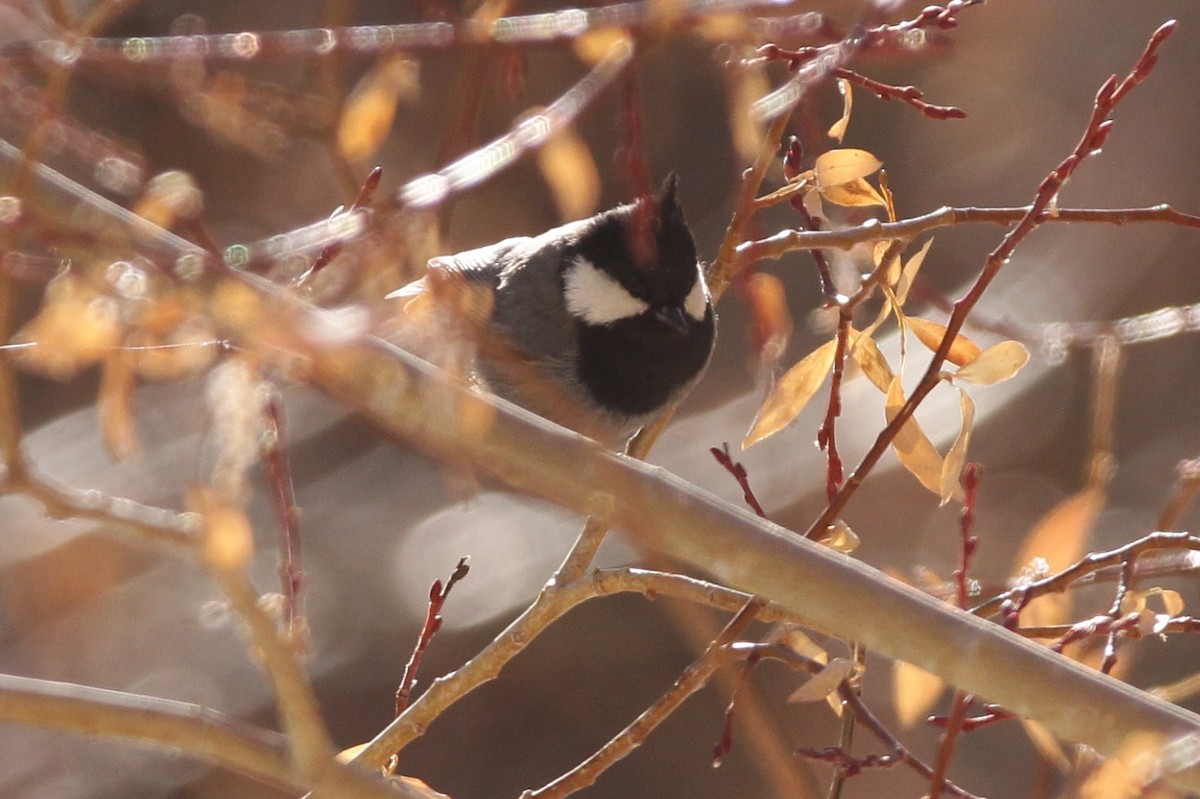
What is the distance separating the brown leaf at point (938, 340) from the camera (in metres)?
1.44

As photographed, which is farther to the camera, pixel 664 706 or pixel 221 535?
pixel 664 706

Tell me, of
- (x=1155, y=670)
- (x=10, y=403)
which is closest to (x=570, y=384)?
(x=10, y=403)

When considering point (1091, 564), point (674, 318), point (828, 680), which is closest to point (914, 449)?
point (1091, 564)

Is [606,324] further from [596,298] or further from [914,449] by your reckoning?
[914,449]

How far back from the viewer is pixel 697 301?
8.63 feet

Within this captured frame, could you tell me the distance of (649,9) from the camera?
1.11 metres

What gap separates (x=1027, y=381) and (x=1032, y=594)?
4.11 metres

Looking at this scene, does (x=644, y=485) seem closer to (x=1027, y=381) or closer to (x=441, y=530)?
(x=441, y=530)

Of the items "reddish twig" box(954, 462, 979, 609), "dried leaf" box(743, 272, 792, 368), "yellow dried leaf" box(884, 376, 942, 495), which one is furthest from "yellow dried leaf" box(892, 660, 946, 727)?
"dried leaf" box(743, 272, 792, 368)

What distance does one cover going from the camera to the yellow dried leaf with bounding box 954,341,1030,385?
1.32 metres

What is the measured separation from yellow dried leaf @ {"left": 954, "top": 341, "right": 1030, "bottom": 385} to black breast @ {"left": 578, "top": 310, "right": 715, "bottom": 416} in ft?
Answer: 4.18

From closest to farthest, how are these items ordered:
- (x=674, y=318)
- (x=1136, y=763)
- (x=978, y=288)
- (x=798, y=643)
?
(x=1136, y=763)
(x=978, y=288)
(x=798, y=643)
(x=674, y=318)

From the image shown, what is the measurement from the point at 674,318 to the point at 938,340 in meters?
1.12

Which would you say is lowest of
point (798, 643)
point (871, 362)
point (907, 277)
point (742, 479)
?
point (798, 643)
